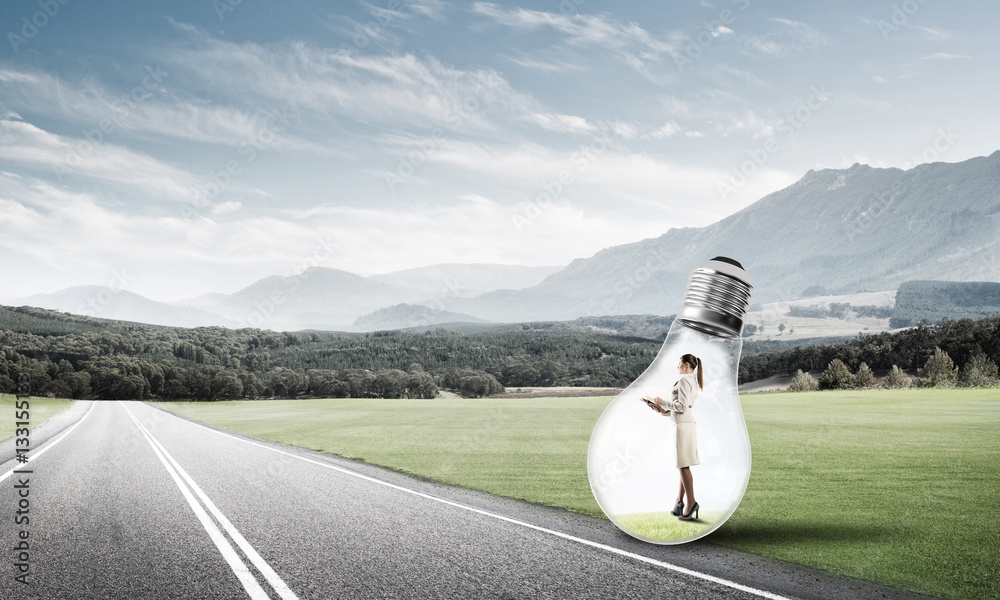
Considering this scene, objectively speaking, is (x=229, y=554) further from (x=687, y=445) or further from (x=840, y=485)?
(x=840, y=485)

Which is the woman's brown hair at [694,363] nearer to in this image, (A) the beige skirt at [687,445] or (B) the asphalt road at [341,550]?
(A) the beige skirt at [687,445]

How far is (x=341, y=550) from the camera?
775 centimetres

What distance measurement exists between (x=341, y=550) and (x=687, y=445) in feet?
16.9

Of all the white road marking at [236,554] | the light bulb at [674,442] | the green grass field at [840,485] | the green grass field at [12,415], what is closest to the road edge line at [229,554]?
the white road marking at [236,554]

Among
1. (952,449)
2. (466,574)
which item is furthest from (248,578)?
(952,449)

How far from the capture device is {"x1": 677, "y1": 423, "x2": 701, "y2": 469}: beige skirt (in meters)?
5.01

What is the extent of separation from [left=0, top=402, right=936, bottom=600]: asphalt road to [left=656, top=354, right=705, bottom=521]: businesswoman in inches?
62.7

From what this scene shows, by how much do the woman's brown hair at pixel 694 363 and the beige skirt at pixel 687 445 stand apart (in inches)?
14.4

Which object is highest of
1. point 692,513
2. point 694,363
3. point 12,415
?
point 694,363

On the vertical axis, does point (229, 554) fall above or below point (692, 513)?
below

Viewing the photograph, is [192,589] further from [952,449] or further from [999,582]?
[952,449]

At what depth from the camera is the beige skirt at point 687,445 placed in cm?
→ 501

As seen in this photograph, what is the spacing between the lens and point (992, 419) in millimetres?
33375
